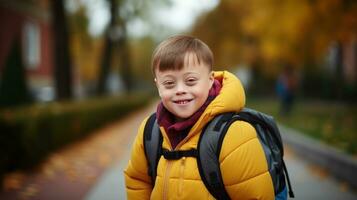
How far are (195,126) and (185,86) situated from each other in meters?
0.19

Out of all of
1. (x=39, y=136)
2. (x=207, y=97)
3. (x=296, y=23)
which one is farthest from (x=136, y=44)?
(x=207, y=97)

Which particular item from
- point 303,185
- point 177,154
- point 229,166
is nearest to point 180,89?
point 177,154

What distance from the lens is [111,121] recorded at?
2159 centimetres

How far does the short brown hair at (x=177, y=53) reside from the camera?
2.62m

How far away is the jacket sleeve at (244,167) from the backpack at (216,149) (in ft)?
0.11

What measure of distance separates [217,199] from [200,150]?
9.5 inches

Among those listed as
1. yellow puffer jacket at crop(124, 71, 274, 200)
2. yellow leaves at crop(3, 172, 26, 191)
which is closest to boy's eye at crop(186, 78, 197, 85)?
yellow puffer jacket at crop(124, 71, 274, 200)

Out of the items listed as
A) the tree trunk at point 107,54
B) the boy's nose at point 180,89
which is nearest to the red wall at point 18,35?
the tree trunk at point 107,54

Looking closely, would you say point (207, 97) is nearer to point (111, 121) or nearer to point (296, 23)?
point (296, 23)

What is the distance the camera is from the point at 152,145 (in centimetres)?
277

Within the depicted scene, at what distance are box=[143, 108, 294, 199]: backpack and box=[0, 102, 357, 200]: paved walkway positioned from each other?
4273mm

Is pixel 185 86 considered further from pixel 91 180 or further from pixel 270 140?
pixel 91 180

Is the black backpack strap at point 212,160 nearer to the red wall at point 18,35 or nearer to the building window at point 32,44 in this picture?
the red wall at point 18,35

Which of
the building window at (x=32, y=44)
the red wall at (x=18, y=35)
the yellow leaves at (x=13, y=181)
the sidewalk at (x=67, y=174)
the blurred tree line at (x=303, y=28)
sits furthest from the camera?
the building window at (x=32, y=44)
